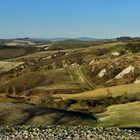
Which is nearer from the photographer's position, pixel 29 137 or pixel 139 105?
pixel 29 137

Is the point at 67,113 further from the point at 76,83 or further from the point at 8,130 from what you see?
the point at 76,83

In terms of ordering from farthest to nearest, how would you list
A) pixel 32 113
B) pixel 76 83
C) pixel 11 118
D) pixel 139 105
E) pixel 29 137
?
pixel 76 83
pixel 139 105
pixel 32 113
pixel 11 118
pixel 29 137

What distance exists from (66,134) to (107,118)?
33923mm

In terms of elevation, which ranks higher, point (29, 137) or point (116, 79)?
point (29, 137)

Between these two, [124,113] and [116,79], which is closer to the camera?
[124,113]

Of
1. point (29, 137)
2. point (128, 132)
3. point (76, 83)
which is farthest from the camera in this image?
→ point (76, 83)

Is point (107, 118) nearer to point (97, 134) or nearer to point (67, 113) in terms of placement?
point (67, 113)

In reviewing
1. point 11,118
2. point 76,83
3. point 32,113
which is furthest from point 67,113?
point 76,83

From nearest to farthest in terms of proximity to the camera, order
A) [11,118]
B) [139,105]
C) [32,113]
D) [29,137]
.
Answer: [29,137]
[11,118]
[32,113]
[139,105]

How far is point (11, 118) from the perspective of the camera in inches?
3187

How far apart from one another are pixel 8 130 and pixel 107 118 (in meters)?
33.6

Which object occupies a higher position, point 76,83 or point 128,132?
point 128,132

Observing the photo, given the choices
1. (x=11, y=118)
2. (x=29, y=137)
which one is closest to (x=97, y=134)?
(x=29, y=137)

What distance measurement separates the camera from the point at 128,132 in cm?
5644
